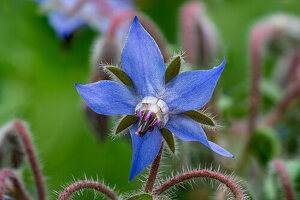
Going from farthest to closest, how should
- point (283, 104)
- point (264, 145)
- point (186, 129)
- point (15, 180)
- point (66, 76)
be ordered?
point (66, 76) → point (283, 104) → point (264, 145) → point (15, 180) → point (186, 129)

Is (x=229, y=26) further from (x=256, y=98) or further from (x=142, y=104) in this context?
(x=142, y=104)

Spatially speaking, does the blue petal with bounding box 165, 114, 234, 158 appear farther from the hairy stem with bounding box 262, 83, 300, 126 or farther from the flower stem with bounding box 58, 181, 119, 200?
the hairy stem with bounding box 262, 83, 300, 126

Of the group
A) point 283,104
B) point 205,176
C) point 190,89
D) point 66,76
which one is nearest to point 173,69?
point 190,89

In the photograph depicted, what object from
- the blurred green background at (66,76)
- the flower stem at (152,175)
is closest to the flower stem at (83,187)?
the flower stem at (152,175)

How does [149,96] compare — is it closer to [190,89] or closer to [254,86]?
[190,89]

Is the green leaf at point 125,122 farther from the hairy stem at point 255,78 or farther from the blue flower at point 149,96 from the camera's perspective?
the hairy stem at point 255,78

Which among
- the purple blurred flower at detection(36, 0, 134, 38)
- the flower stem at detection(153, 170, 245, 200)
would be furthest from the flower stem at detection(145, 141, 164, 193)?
the purple blurred flower at detection(36, 0, 134, 38)
